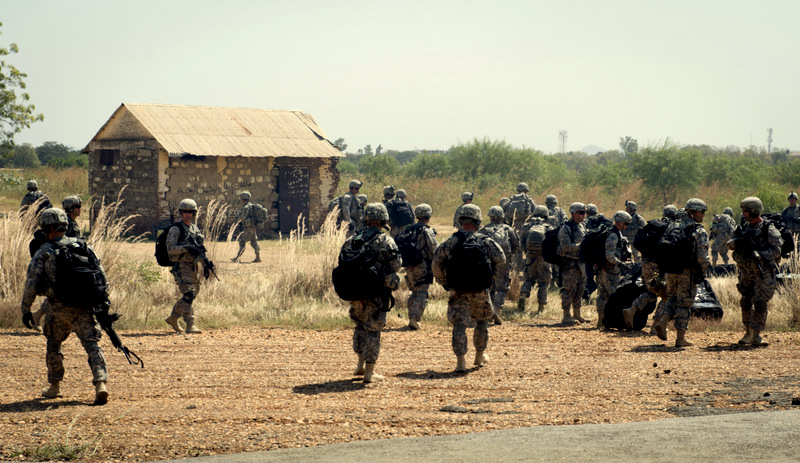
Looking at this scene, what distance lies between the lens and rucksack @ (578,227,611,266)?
36.4 ft

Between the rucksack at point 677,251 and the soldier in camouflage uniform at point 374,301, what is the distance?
3.51 meters

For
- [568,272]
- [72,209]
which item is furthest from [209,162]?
[568,272]

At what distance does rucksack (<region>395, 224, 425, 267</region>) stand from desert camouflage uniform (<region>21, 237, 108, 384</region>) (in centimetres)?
480

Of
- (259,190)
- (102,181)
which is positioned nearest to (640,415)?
(259,190)

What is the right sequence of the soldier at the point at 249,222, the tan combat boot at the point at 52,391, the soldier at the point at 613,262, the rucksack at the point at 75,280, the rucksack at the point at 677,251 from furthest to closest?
the soldier at the point at 249,222
the soldier at the point at 613,262
the rucksack at the point at 677,251
the tan combat boot at the point at 52,391
the rucksack at the point at 75,280

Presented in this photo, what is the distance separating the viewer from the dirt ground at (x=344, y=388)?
6102 millimetres

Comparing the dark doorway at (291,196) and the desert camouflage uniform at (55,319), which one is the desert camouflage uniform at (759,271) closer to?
the desert camouflage uniform at (55,319)

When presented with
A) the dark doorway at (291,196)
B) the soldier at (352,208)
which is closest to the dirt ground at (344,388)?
the soldier at (352,208)

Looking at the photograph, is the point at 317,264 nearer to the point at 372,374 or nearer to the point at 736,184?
the point at 372,374

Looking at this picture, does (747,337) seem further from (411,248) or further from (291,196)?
(291,196)

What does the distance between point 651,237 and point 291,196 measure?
16.6 metres

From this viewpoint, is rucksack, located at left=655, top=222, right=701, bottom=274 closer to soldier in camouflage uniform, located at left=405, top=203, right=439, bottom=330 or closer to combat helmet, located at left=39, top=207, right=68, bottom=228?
soldier in camouflage uniform, located at left=405, top=203, right=439, bottom=330

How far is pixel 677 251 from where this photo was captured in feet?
31.1

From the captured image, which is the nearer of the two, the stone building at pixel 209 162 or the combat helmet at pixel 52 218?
the combat helmet at pixel 52 218
